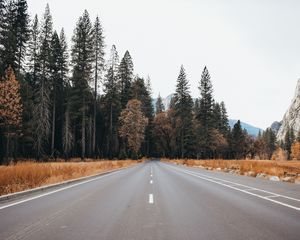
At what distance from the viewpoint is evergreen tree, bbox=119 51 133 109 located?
72.4 m

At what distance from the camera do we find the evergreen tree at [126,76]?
7238 cm

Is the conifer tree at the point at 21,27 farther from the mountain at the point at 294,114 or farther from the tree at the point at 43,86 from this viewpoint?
the mountain at the point at 294,114

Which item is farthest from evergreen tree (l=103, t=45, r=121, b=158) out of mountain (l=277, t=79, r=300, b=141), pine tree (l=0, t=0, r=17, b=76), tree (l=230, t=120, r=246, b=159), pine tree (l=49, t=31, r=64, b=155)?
mountain (l=277, t=79, r=300, b=141)

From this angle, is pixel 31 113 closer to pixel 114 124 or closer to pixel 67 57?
pixel 67 57

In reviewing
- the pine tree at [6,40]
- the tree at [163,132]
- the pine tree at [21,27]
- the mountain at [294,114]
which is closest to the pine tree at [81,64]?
the pine tree at [21,27]

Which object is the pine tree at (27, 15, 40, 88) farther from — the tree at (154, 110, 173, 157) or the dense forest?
the tree at (154, 110, 173, 157)

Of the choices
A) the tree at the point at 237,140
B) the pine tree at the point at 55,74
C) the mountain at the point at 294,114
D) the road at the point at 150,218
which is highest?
the mountain at the point at 294,114

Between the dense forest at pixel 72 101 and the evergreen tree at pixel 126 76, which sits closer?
the dense forest at pixel 72 101

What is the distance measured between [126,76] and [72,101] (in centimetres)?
2944

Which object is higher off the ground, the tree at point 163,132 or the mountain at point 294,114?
the mountain at point 294,114

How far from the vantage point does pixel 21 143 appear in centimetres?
4819

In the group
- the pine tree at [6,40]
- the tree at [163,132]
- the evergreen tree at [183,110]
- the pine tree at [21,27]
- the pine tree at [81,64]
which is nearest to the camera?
the pine tree at [6,40]

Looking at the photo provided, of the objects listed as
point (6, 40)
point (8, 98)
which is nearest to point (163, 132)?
point (6, 40)

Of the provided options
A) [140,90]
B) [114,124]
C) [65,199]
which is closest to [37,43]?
[114,124]
